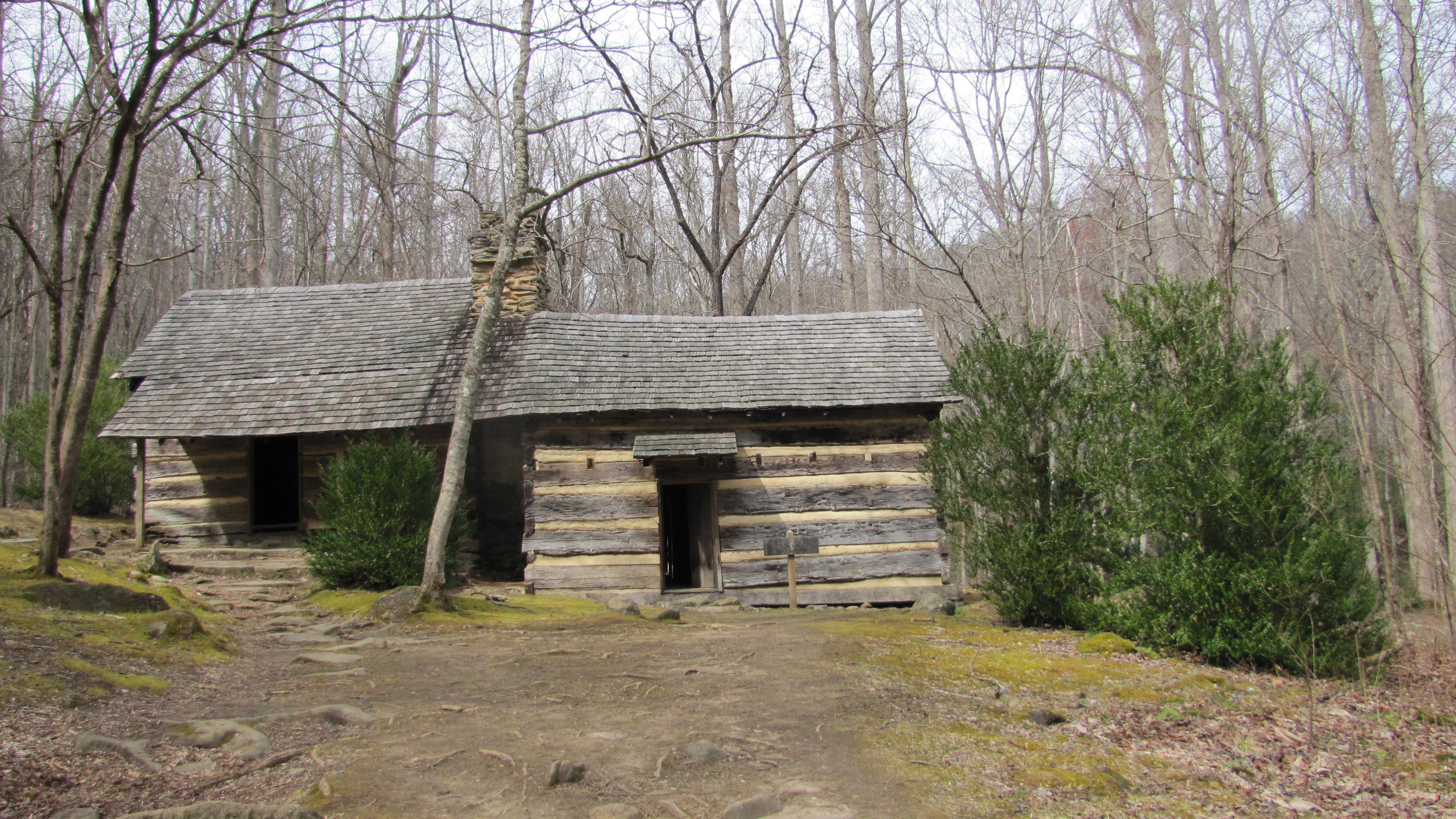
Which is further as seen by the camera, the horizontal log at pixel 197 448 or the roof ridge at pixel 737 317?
the roof ridge at pixel 737 317

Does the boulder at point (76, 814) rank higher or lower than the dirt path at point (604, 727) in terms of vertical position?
higher

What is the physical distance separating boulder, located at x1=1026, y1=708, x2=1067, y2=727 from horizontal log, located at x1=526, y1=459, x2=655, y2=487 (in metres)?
7.37

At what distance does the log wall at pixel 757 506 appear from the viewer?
40.2 ft

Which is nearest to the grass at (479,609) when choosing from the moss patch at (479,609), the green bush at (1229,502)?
the moss patch at (479,609)

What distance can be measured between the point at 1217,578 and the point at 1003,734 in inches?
133

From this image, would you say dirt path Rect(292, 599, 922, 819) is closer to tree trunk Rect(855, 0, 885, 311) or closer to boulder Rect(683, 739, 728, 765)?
boulder Rect(683, 739, 728, 765)

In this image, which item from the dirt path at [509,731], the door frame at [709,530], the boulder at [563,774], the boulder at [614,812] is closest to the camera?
the boulder at [614,812]

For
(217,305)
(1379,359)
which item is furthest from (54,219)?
(1379,359)

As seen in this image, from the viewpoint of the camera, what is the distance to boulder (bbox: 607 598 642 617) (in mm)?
10234

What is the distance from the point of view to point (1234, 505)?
7641mm

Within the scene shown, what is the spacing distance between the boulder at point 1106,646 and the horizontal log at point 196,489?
1235cm

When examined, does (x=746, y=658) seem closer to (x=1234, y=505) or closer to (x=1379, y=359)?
(x=1234, y=505)

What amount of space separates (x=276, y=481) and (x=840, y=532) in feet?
32.7

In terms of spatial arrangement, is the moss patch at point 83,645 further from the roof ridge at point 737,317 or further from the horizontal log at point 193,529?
the roof ridge at point 737,317
